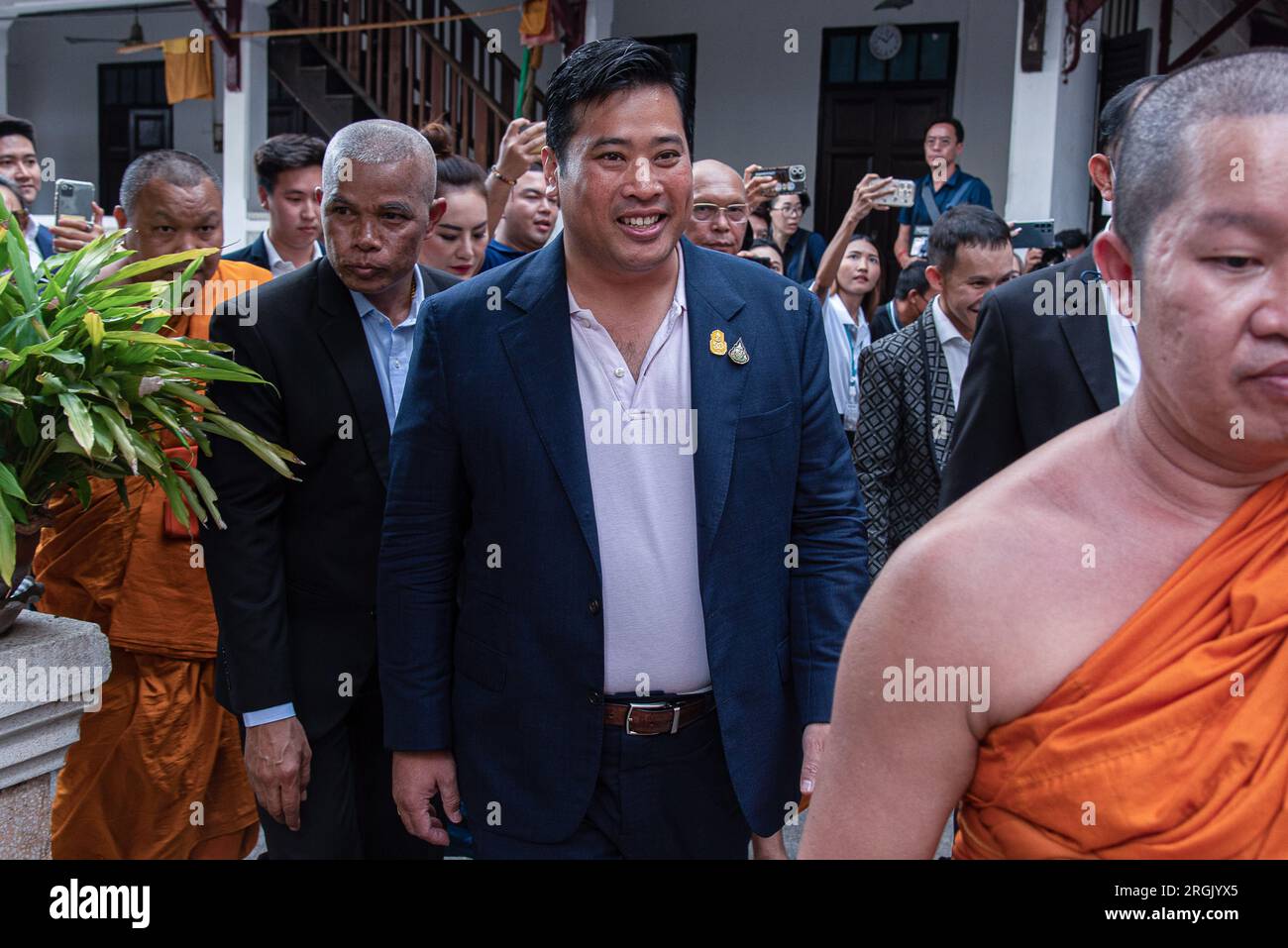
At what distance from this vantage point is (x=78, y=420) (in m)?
2.15

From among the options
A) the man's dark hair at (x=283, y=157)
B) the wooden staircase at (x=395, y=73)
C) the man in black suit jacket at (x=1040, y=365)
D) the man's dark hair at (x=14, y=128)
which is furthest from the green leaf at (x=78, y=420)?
the wooden staircase at (x=395, y=73)

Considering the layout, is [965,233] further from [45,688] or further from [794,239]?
[794,239]

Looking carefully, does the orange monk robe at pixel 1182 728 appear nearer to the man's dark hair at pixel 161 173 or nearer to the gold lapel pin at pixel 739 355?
the gold lapel pin at pixel 739 355

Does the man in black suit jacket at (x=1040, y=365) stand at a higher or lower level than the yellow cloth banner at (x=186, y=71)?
lower

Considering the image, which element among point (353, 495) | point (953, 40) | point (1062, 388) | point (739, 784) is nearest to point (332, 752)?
point (353, 495)

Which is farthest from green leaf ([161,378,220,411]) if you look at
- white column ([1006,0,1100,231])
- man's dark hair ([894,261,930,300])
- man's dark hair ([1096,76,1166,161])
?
white column ([1006,0,1100,231])

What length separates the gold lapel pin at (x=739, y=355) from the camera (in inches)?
89.2

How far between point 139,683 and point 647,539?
1781mm

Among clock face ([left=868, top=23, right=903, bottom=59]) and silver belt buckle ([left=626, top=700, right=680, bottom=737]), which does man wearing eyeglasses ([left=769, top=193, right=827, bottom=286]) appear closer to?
clock face ([left=868, top=23, right=903, bottom=59])

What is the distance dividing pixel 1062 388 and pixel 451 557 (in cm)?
127

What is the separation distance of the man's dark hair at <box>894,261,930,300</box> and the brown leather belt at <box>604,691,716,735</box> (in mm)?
4076

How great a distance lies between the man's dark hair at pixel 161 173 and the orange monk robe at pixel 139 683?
318mm

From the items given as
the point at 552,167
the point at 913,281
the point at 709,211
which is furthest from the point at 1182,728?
the point at 913,281
